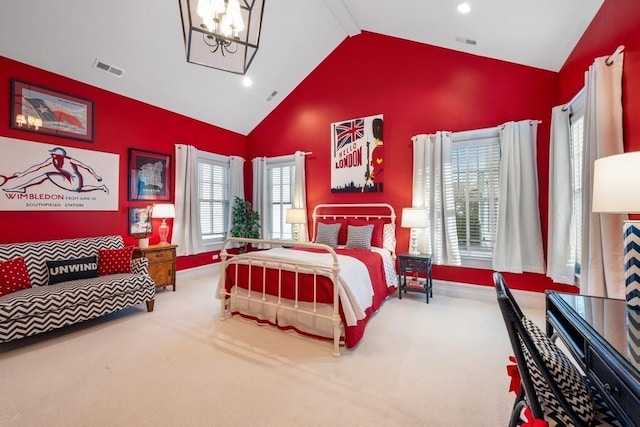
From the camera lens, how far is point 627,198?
1.47 meters

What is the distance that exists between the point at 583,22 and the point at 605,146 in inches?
55.9

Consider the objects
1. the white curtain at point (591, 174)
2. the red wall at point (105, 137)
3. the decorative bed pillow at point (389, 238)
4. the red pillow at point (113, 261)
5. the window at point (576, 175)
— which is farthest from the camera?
the decorative bed pillow at point (389, 238)

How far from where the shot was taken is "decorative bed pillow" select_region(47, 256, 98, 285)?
311cm

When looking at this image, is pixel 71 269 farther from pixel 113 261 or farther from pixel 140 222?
pixel 140 222

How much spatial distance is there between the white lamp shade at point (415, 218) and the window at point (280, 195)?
250 cm

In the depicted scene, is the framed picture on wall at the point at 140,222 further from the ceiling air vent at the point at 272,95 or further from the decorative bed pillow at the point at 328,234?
the ceiling air vent at the point at 272,95

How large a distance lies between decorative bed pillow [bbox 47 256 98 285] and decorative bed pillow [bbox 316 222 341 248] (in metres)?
2.97

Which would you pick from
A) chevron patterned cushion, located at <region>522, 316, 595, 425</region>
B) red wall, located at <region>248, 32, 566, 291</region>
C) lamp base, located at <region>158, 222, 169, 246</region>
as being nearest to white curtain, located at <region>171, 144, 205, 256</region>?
lamp base, located at <region>158, 222, 169, 246</region>

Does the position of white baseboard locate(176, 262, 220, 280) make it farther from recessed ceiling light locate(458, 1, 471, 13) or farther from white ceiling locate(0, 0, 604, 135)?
recessed ceiling light locate(458, 1, 471, 13)

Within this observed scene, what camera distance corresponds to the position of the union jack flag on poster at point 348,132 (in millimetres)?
4852

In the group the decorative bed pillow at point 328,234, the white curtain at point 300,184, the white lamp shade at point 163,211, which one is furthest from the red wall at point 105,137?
the decorative bed pillow at point 328,234

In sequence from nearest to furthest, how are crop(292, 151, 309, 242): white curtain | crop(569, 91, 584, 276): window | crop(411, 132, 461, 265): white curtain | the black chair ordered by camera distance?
the black chair → crop(569, 91, 584, 276): window → crop(411, 132, 461, 265): white curtain → crop(292, 151, 309, 242): white curtain

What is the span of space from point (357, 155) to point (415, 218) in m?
1.61

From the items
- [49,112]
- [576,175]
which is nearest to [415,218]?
[576,175]
